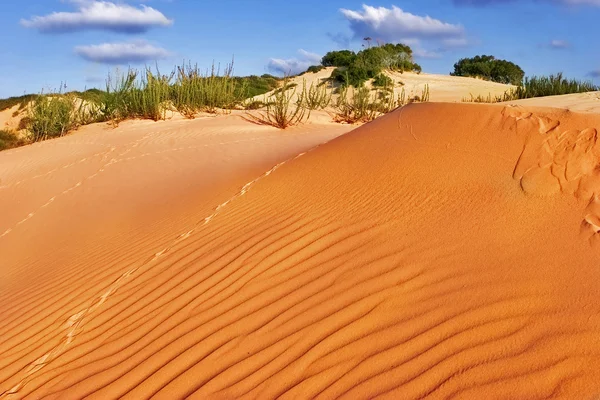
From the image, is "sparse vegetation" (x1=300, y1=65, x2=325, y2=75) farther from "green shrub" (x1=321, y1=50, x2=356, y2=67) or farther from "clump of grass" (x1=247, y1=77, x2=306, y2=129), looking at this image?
"clump of grass" (x1=247, y1=77, x2=306, y2=129)

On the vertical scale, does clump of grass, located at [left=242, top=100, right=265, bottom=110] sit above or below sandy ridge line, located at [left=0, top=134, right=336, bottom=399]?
above

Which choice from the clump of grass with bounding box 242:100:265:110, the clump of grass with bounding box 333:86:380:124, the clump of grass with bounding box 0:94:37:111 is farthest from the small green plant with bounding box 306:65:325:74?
the clump of grass with bounding box 333:86:380:124

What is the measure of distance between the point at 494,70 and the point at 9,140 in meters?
26.1

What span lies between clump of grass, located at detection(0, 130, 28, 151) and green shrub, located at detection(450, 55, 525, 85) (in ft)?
78.6

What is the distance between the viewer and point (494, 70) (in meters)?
33.2

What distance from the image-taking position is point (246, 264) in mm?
4008

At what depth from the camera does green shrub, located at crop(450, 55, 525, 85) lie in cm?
3253

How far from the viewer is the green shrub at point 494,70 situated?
1281 inches

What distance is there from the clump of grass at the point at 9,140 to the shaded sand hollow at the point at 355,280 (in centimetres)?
1296

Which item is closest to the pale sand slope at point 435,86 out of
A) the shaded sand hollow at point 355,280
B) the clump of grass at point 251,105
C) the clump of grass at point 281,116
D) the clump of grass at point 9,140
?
the clump of grass at point 251,105

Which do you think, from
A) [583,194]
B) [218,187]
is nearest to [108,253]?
[218,187]

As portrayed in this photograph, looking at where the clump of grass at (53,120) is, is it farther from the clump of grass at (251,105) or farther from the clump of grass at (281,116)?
the clump of grass at (281,116)

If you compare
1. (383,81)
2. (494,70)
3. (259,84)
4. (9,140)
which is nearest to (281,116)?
(383,81)

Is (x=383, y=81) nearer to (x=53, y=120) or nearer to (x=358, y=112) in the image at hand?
(x=358, y=112)
